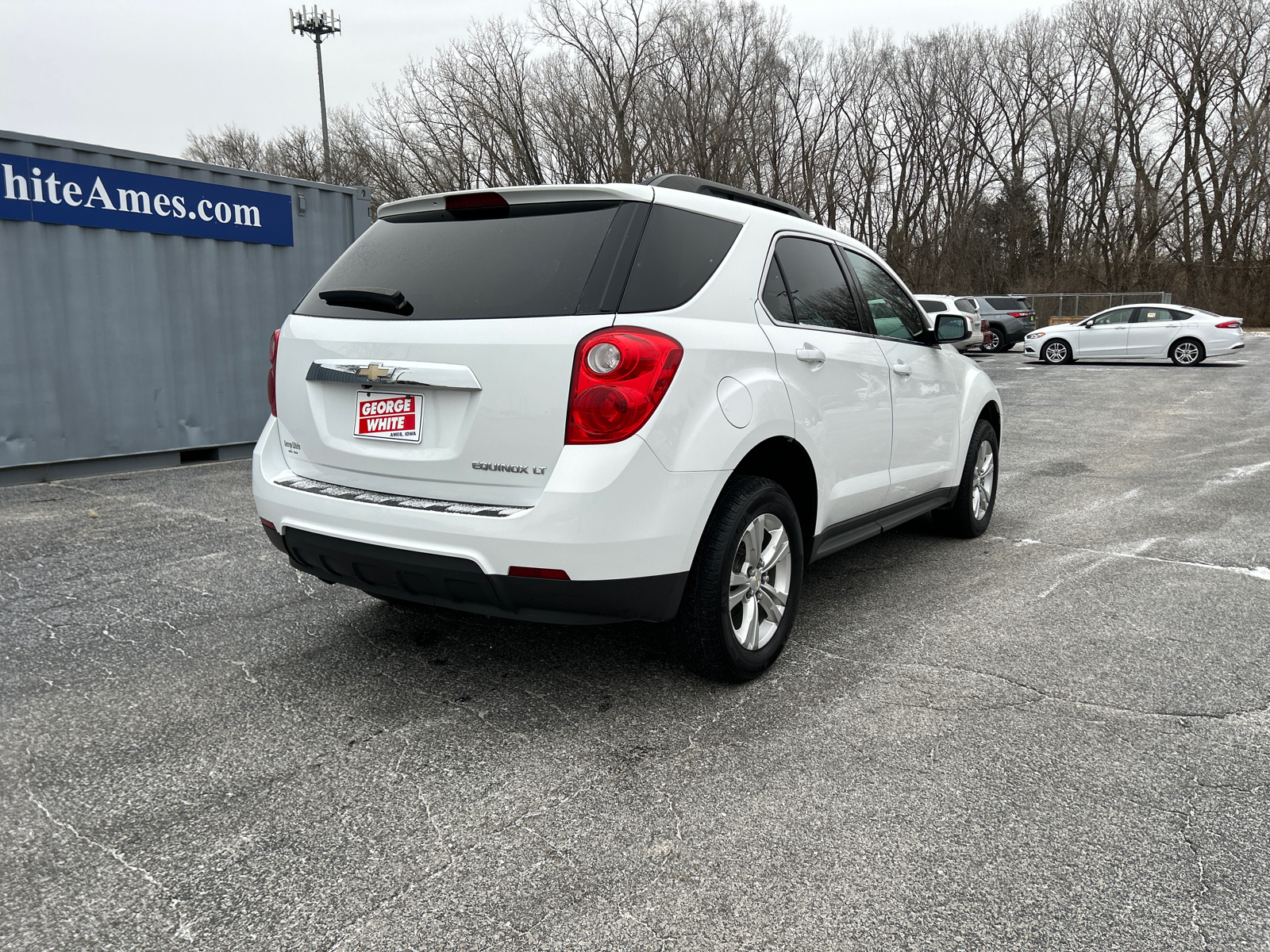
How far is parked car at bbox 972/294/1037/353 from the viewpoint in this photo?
1137 inches

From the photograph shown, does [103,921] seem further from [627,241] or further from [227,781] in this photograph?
[627,241]

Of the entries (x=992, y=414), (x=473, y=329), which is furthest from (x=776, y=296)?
(x=992, y=414)

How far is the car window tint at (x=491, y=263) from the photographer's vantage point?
3.02 m

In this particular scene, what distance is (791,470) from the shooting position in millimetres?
3676

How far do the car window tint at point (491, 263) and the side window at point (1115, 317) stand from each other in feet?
76.5

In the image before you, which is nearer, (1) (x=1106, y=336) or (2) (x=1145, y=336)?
(2) (x=1145, y=336)

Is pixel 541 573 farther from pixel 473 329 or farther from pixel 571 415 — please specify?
pixel 473 329

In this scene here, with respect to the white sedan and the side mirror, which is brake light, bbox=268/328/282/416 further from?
the white sedan

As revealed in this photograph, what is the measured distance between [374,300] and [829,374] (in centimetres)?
183

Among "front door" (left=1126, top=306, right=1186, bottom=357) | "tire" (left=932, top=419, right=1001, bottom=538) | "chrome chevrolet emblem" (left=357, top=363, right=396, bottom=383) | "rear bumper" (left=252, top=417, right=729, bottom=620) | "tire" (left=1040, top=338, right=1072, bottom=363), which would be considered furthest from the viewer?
"tire" (left=1040, top=338, right=1072, bottom=363)

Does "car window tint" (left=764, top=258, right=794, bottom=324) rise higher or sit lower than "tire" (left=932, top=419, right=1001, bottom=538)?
higher

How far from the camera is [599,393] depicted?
9.27 feet

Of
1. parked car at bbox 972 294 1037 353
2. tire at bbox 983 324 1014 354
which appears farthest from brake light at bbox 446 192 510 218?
parked car at bbox 972 294 1037 353

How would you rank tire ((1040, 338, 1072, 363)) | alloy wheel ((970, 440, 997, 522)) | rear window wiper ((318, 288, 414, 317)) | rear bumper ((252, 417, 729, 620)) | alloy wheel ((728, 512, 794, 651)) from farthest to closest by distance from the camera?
1. tire ((1040, 338, 1072, 363))
2. alloy wheel ((970, 440, 997, 522))
3. alloy wheel ((728, 512, 794, 651))
4. rear window wiper ((318, 288, 414, 317))
5. rear bumper ((252, 417, 729, 620))
